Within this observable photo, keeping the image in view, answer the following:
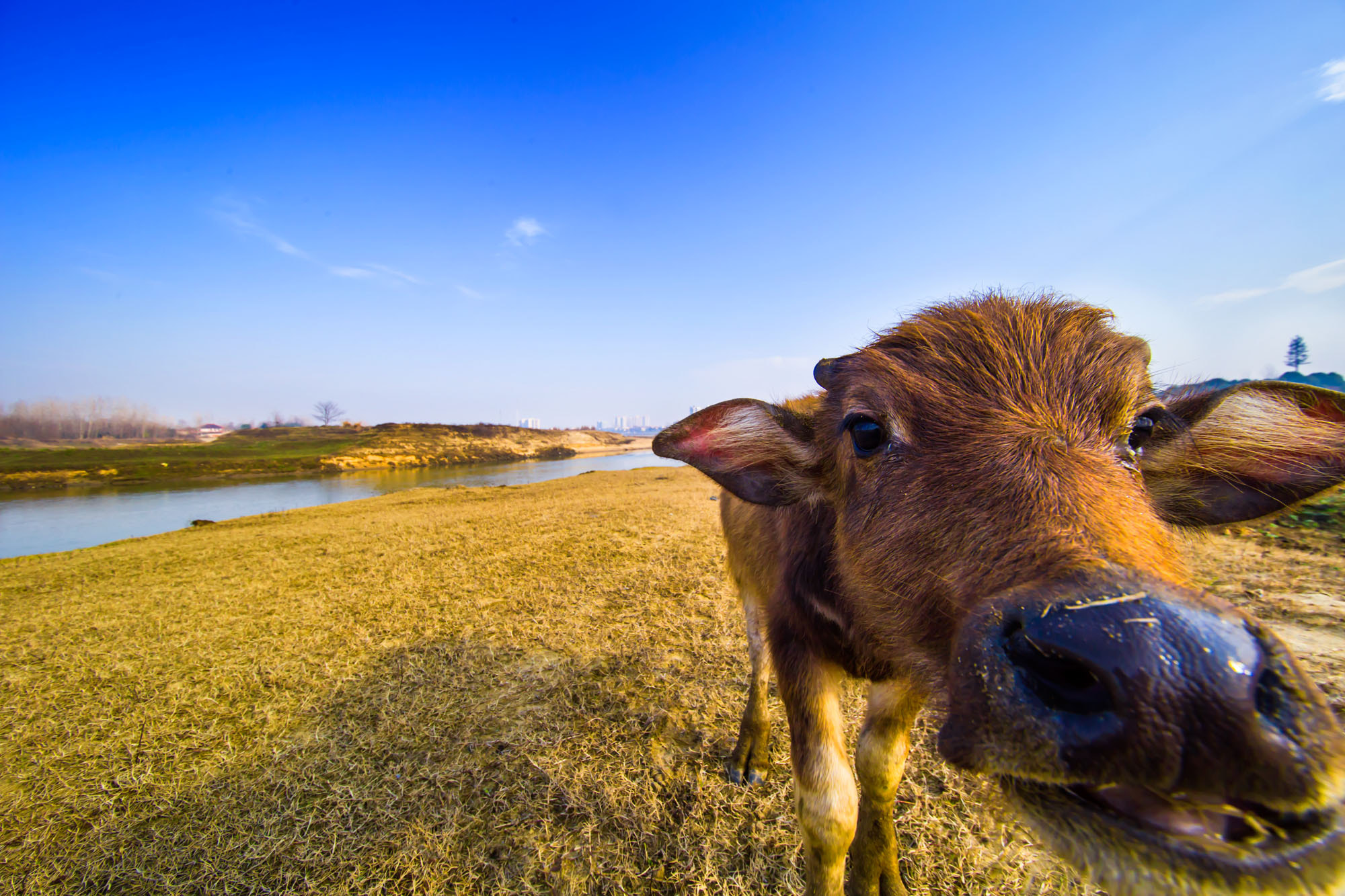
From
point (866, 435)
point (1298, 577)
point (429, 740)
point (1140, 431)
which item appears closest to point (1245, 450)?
point (1140, 431)

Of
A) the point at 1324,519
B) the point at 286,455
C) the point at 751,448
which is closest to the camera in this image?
the point at 751,448

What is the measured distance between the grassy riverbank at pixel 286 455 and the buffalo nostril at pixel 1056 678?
41273mm

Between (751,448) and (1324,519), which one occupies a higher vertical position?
(751,448)

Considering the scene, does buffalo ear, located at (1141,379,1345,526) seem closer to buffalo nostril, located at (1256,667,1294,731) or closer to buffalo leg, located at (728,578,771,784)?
buffalo nostril, located at (1256,667,1294,731)

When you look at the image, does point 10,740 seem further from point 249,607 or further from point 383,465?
point 383,465

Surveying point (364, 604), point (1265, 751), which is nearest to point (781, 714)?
point (1265, 751)

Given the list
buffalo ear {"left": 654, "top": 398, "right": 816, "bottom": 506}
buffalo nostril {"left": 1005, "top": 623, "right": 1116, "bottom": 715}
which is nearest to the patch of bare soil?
buffalo nostril {"left": 1005, "top": 623, "right": 1116, "bottom": 715}

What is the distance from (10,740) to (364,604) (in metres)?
2.51

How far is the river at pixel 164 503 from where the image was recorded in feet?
43.1

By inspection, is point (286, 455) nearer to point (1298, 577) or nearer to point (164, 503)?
point (164, 503)

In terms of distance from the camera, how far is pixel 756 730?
117 inches

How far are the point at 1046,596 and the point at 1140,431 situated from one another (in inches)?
49.9

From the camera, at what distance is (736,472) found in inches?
83.9

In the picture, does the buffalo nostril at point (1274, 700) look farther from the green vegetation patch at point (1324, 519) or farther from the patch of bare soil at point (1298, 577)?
the green vegetation patch at point (1324, 519)
